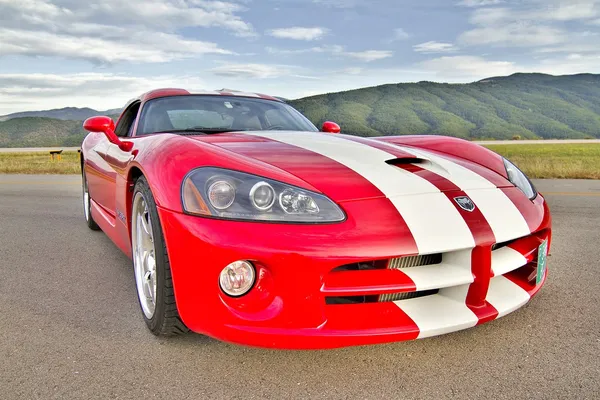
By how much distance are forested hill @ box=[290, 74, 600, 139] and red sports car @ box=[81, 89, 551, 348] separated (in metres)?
129

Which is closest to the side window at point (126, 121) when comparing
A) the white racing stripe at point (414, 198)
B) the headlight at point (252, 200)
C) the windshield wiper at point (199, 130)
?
the windshield wiper at point (199, 130)

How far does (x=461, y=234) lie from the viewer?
1.99 m

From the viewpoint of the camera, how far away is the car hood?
215 cm

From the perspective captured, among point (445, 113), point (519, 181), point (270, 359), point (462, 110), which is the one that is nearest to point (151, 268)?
point (270, 359)

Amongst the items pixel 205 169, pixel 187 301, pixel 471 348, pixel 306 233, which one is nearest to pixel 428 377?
pixel 471 348

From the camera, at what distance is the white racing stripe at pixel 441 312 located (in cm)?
193

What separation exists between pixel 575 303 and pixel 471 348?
931 millimetres

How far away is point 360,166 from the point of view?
92.8 inches

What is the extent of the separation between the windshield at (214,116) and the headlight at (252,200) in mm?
1296

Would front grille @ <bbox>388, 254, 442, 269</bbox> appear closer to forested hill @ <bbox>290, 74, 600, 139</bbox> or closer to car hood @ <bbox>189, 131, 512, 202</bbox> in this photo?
car hood @ <bbox>189, 131, 512, 202</bbox>

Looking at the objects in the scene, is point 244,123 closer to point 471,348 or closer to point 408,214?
point 408,214

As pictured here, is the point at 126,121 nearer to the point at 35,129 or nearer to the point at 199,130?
the point at 199,130

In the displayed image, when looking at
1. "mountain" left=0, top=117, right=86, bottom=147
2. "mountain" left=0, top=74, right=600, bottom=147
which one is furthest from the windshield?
"mountain" left=0, top=117, right=86, bottom=147

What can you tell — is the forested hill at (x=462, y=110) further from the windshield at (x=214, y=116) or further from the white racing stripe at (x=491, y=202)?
the white racing stripe at (x=491, y=202)
